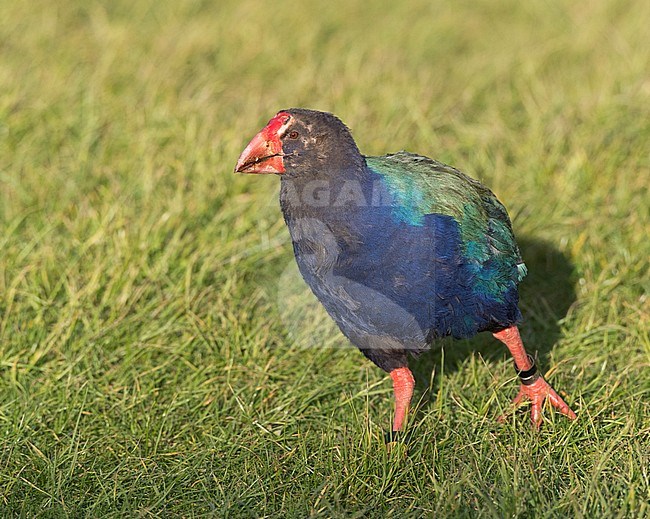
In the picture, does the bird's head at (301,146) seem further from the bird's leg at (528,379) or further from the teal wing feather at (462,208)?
the bird's leg at (528,379)

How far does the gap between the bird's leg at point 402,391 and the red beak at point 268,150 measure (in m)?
0.82

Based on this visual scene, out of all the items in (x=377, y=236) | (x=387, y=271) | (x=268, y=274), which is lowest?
(x=268, y=274)

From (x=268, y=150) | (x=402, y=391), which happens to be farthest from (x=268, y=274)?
(x=268, y=150)

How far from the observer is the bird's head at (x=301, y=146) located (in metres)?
2.76

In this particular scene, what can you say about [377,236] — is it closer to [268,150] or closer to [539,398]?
[268,150]

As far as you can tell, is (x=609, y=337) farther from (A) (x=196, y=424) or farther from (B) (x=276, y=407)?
(A) (x=196, y=424)

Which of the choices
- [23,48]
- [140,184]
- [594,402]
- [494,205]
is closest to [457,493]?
[594,402]

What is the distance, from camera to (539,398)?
3215 mm

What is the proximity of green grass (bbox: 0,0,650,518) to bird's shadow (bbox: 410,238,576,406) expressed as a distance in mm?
12

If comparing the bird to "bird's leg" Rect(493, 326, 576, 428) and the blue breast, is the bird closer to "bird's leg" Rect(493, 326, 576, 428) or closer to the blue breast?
the blue breast

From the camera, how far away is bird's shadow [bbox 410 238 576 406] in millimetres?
3525

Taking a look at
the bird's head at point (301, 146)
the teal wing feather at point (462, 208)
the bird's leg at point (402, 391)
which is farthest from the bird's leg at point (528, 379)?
the bird's head at point (301, 146)

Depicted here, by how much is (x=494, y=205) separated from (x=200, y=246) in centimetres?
143

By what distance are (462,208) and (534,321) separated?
105 centimetres
